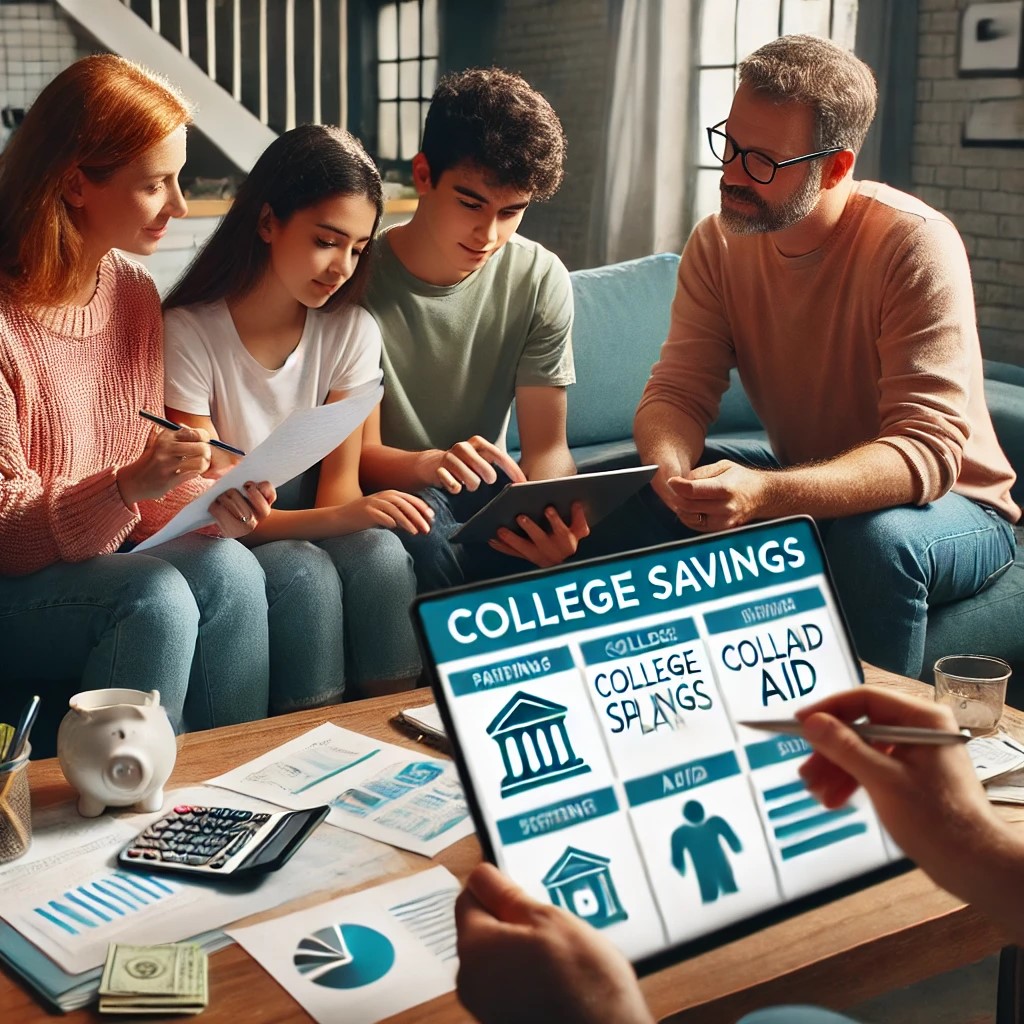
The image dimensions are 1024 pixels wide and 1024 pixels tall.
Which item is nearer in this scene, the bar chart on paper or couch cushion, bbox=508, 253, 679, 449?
the bar chart on paper

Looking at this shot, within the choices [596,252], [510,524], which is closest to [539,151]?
[510,524]

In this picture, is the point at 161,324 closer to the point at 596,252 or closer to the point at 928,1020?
the point at 928,1020

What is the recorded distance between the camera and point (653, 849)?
80cm

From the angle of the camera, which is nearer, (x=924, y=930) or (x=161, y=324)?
(x=924, y=930)

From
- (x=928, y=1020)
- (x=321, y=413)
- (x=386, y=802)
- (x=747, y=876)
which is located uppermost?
(x=321, y=413)

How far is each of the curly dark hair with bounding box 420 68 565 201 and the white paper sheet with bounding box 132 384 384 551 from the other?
1.52 feet

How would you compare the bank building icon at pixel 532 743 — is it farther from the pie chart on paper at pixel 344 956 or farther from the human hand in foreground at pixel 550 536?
the human hand in foreground at pixel 550 536

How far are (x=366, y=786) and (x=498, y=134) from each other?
1139 millimetres

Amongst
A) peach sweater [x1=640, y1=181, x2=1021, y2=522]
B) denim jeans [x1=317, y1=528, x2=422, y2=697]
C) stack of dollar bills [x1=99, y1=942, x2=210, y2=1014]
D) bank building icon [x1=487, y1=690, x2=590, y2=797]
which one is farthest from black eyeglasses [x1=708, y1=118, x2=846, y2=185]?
stack of dollar bills [x1=99, y1=942, x2=210, y2=1014]

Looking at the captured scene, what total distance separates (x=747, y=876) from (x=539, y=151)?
1418mm

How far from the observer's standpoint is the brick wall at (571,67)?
13.5 feet

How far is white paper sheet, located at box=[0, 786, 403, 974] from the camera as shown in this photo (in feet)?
3.13

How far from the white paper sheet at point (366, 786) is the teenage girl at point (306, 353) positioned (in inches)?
22.2

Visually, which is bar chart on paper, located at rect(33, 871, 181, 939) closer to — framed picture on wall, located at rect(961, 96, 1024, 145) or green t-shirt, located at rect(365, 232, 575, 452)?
green t-shirt, located at rect(365, 232, 575, 452)
